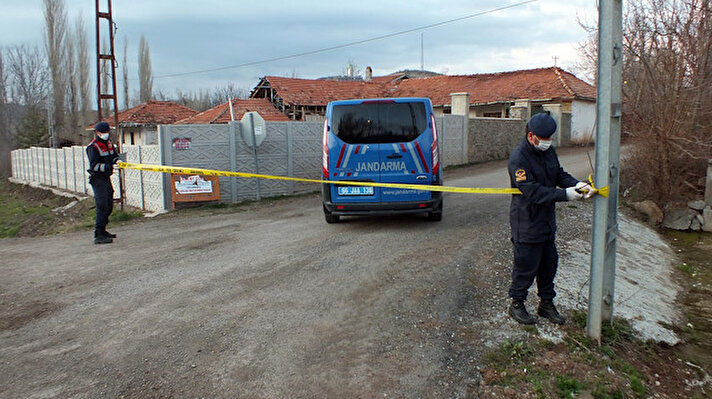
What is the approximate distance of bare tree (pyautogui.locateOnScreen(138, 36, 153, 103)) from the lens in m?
53.3

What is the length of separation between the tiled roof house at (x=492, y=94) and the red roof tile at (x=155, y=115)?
5208 mm

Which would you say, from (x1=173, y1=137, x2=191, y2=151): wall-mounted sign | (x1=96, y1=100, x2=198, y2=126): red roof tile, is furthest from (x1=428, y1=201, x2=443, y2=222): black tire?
(x1=96, y1=100, x2=198, y2=126): red roof tile

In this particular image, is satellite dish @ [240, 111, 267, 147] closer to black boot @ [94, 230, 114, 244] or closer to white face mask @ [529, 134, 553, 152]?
black boot @ [94, 230, 114, 244]

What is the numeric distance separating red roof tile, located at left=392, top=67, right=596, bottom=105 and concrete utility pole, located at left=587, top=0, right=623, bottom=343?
27.2m

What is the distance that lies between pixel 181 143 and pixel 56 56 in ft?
138

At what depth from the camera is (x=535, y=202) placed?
404 centimetres

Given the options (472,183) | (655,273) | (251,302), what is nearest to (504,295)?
(251,302)

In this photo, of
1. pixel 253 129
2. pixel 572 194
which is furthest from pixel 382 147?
pixel 253 129

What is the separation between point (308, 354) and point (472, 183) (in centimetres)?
1160

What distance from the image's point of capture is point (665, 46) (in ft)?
33.7

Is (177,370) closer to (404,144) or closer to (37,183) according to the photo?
(404,144)

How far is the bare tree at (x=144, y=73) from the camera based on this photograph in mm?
53344

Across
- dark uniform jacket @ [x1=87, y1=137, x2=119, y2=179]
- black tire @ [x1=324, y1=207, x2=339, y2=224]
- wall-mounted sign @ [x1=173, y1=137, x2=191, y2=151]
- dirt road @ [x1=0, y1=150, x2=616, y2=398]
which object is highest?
wall-mounted sign @ [x1=173, y1=137, x2=191, y2=151]

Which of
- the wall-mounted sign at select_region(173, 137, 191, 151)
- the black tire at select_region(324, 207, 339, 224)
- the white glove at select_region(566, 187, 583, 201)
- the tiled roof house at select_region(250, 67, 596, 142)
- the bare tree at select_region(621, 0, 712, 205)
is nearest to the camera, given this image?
the white glove at select_region(566, 187, 583, 201)
